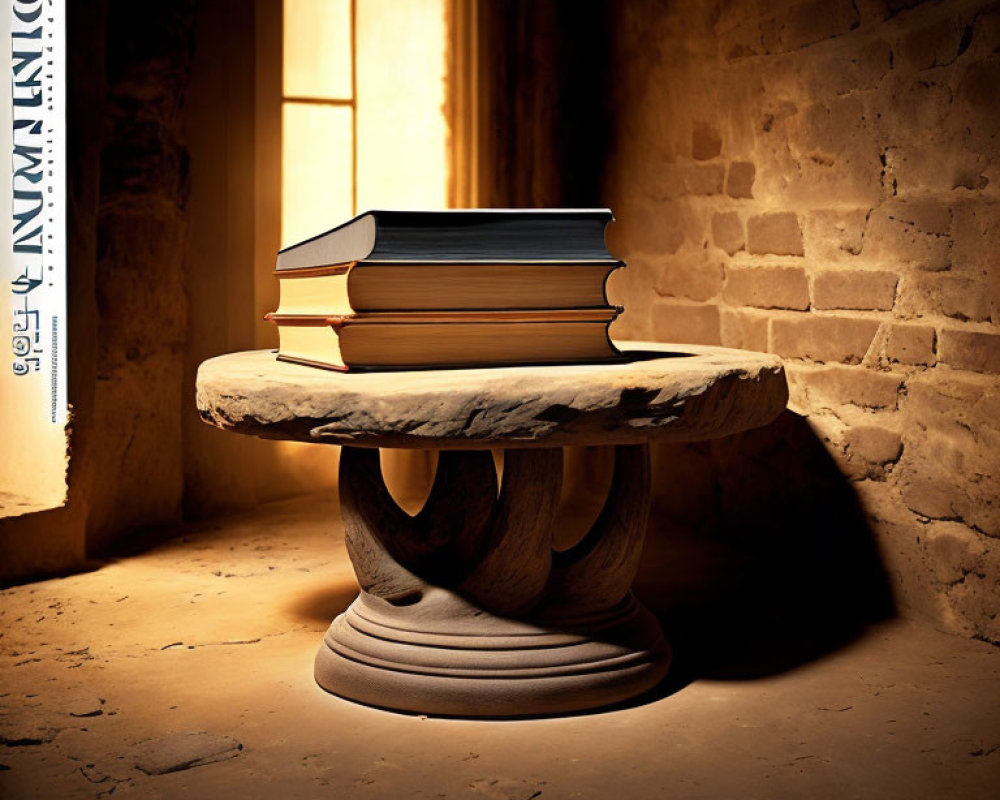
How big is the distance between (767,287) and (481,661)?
1454 millimetres

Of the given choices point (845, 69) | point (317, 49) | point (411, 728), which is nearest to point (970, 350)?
point (845, 69)

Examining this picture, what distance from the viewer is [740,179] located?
3.22 metres

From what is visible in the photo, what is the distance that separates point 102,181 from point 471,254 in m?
1.72

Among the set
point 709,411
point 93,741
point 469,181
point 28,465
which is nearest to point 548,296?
point 709,411

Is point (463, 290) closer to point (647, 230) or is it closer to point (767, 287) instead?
point (767, 287)

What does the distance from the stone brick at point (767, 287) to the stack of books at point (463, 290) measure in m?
1.07

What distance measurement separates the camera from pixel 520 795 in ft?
5.96

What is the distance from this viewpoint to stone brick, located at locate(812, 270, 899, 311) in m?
2.75

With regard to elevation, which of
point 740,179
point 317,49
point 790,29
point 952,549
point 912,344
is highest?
point 317,49

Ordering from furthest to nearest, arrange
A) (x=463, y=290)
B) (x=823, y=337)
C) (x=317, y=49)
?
(x=317, y=49) → (x=823, y=337) → (x=463, y=290)

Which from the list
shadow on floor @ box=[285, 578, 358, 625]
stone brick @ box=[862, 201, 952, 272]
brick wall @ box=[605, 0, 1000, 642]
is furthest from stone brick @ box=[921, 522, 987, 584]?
shadow on floor @ box=[285, 578, 358, 625]

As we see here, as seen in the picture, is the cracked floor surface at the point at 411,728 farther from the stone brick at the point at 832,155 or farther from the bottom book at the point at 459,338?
the stone brick at the point at 832,155

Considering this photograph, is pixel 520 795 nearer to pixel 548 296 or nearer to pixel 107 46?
pixel 548 296

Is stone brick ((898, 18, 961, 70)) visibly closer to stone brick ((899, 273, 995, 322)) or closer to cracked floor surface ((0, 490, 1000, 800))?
stone brick ((899, 273, 995, 322))
